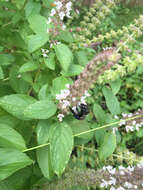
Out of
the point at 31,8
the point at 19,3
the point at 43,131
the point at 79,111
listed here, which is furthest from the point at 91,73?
the point at 19,3

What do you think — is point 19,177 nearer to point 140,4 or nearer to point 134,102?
point 134,102

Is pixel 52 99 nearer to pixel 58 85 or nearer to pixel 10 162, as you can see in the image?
pixel 58 85

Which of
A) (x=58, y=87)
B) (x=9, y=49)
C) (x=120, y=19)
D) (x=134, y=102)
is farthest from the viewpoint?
(x=120, y=19)

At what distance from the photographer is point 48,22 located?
3.92 ft

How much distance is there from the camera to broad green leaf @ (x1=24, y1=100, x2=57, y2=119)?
2.92ft

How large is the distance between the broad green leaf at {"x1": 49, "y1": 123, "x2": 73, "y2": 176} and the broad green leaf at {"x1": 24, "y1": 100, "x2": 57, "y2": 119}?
0.08 metres

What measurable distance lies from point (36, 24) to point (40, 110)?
508mm

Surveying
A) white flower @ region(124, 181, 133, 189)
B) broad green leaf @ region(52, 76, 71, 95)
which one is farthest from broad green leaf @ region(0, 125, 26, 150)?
white flower @ region(124, 181, 133, 189)

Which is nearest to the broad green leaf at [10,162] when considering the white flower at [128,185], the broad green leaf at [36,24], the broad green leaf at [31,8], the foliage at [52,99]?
the foliage at [52,99]

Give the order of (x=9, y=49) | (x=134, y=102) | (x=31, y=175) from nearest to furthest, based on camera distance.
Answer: (x=31, y=175) < (x=9, y=49) < (x=134, y=102)

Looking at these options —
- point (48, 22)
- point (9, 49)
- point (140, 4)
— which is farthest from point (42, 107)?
point (140, 4)

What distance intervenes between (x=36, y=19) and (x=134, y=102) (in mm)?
1819

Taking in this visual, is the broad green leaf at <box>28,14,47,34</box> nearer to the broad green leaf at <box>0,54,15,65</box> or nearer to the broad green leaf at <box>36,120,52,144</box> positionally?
the broad green leaf at <box>0,54,15,65</box>

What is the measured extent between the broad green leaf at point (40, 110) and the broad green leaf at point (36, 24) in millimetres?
433
